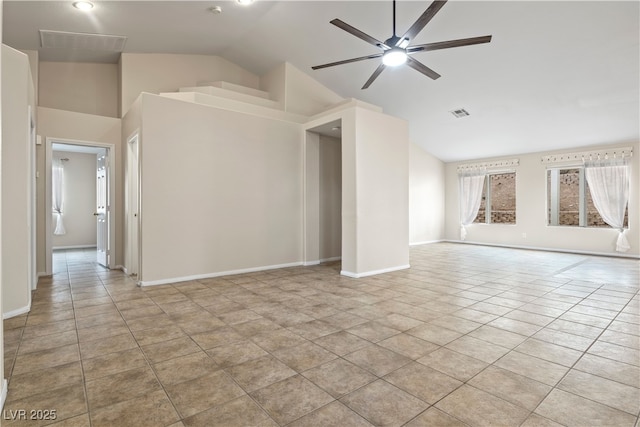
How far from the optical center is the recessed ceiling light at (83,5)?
385cm

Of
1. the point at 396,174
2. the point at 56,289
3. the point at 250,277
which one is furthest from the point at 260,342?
the point at 396,174

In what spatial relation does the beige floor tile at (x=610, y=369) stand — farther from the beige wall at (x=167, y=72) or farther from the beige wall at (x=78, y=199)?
the beige wall at (x=78, y=199)

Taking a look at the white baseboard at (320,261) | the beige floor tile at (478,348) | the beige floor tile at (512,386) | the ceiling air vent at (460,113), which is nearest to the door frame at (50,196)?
the white baseboard at (320,261)

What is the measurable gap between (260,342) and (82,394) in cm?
112

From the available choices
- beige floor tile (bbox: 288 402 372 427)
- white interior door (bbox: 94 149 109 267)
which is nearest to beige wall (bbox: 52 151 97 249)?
white interior door (bbox: 94 149 109 267)

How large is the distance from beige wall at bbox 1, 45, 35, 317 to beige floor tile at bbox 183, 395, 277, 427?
2.73 meters

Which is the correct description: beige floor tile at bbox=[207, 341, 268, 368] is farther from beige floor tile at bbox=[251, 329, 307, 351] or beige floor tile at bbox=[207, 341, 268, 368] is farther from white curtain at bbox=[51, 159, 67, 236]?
white curtain at bbox=[51, 159, 67, 236]

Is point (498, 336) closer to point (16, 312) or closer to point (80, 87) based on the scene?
point (16, 312)

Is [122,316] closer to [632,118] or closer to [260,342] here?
[260,342]

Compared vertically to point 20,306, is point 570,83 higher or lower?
higher

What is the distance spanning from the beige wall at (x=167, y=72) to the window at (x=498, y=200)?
7.18 meters

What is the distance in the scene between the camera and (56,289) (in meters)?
4.06

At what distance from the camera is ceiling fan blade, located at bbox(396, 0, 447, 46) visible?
2.64 metres

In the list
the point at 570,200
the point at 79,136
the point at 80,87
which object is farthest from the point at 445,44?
the point at 570,200
